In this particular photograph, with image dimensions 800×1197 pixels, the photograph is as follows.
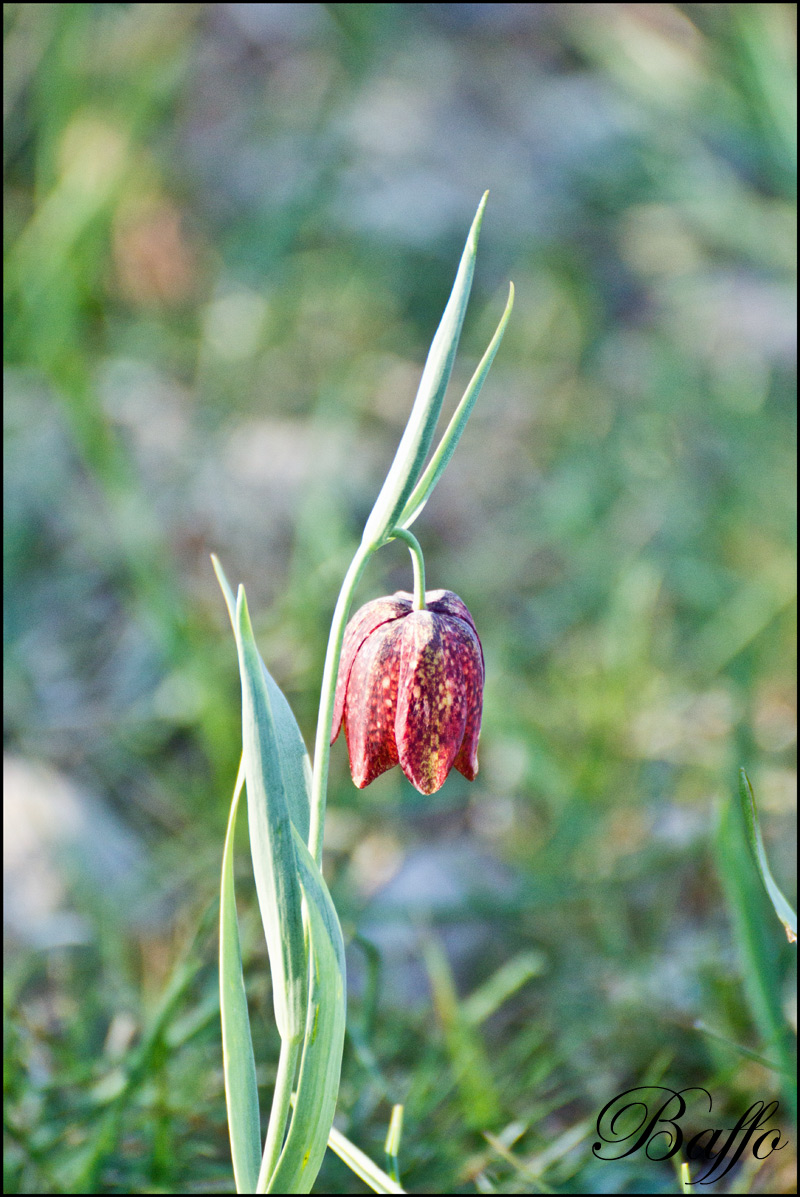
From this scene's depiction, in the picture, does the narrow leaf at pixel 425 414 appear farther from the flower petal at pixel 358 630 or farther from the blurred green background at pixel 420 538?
the blurred green background at pixel 420 538

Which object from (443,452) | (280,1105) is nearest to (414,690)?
(443,452)

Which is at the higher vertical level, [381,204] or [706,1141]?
[706,1141]

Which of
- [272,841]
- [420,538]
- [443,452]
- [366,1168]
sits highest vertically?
[443,452]

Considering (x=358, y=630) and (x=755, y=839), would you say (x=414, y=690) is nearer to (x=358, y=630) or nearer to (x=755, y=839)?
(x=358, y=630)

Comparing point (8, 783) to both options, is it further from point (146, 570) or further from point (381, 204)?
point (381, 204)

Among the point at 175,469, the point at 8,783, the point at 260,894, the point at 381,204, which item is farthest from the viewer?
the point at 381,204

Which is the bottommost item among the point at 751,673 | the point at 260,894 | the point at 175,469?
the point at 175,469

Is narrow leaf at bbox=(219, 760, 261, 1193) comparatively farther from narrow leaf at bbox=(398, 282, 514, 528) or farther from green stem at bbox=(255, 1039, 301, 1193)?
narrow leaf at bbox=(398, 282, 514, 528)

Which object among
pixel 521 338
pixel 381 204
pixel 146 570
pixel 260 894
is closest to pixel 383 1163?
pixel 260 894
